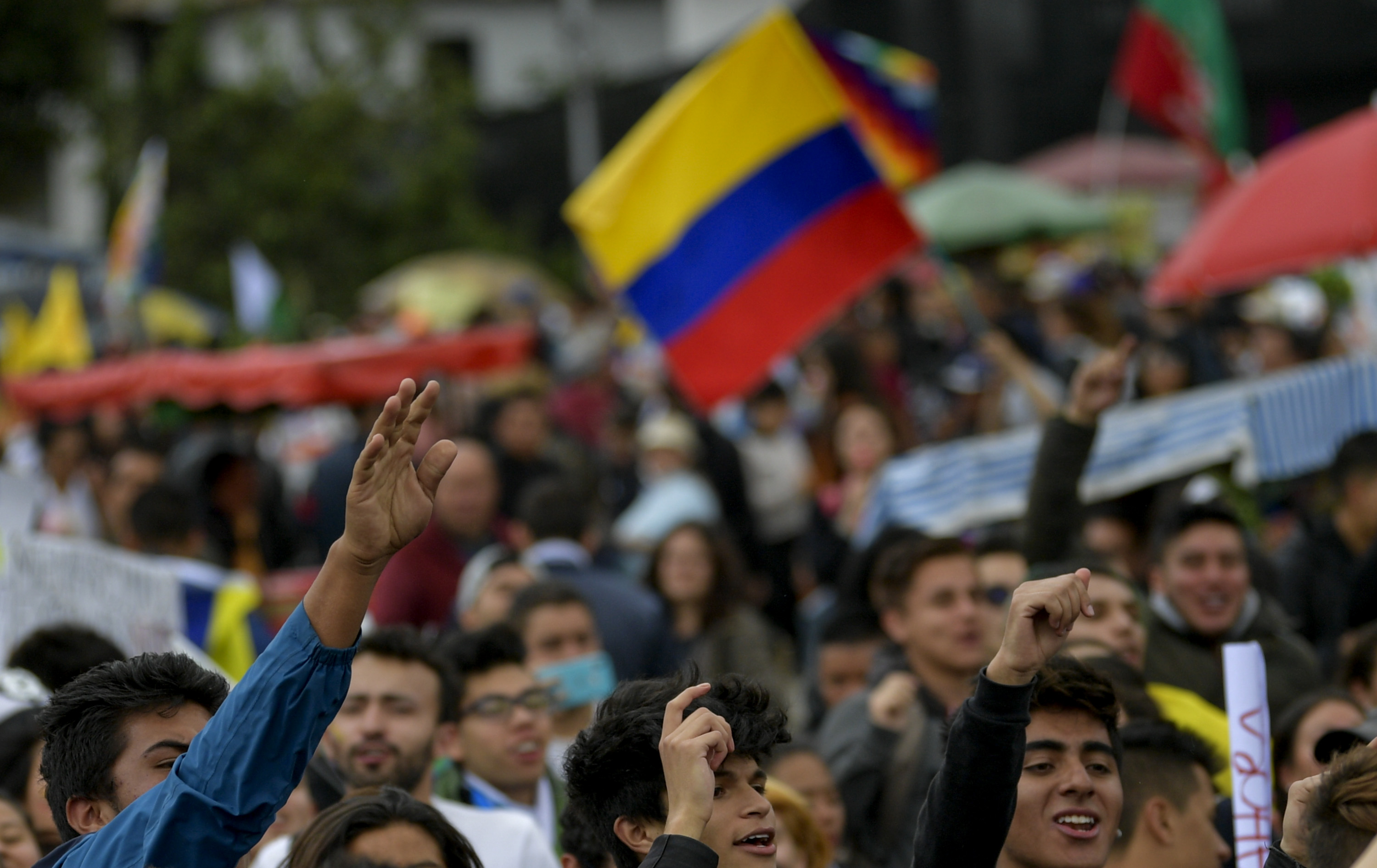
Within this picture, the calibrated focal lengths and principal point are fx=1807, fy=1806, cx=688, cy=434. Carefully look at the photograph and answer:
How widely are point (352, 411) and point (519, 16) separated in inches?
1123

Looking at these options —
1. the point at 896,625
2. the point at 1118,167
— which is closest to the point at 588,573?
the point at 896,625

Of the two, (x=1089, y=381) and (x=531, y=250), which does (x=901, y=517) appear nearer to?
(x=1089, y=381)

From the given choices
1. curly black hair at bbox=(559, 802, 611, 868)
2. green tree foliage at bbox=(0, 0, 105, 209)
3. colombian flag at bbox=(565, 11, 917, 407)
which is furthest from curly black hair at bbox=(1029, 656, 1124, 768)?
green tree foliage at bbox=(0, 0, 105, 209)

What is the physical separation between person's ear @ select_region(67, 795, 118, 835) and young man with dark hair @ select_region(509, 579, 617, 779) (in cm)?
283

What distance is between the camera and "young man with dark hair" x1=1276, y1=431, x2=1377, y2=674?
22.2 ft

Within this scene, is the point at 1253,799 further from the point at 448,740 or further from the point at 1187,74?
the point at 1187,74

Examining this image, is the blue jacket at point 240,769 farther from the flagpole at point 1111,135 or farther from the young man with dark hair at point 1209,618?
the flagpole at point 1111,135

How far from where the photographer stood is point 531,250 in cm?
3034

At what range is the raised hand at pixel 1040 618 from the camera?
315 centimetres

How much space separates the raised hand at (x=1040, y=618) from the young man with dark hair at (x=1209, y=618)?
96.4 inches

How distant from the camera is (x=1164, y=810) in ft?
13.5

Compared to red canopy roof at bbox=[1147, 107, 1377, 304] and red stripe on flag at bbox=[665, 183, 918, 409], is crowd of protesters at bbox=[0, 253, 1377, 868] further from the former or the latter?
red canopy roof at bbox=[1147, 107, 1377, 304]

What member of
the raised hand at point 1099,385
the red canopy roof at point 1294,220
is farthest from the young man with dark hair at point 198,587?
the red canopy roof at point 1294,220

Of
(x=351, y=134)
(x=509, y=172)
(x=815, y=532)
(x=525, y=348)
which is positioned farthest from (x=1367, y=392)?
(x=509, y=172)
